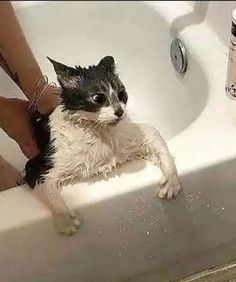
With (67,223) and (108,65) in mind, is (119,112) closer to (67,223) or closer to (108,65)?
(108,65)

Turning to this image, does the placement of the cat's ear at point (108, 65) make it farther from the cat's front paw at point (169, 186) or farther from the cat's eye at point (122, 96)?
the cat's front paw at point (169, 186)

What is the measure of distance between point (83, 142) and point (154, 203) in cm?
16

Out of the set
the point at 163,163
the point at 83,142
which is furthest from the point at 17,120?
the point at 163,163

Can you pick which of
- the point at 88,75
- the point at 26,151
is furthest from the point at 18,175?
the point at 88,75

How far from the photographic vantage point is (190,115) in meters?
1.24

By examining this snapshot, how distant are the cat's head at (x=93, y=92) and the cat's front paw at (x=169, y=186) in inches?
5.7

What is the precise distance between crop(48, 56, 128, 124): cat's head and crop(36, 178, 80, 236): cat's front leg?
12 centimetres

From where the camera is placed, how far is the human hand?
1.06m

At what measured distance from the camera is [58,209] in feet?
3.25

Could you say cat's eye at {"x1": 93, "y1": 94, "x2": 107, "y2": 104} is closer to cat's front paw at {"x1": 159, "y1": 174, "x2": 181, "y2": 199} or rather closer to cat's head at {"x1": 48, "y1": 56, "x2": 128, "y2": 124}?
cat's head at {"x1": 48, "y1": 56, "x2": 128, "y2": 124}

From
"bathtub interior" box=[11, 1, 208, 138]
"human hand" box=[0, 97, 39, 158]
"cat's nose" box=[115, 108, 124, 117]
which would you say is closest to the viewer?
"cat's nose" box=[115, 108, 124, 117]

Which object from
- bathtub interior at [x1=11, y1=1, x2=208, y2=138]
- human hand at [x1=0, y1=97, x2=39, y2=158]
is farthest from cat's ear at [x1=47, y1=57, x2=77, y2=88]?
bathtub interior at [x1=11, y1=1, x2=208, y2=138]

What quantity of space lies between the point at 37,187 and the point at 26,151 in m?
0.07

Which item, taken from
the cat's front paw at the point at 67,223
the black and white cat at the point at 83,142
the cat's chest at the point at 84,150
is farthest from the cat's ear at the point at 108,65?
the cat's front paw at the point at 67,223
